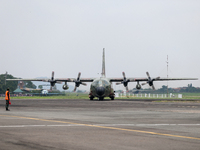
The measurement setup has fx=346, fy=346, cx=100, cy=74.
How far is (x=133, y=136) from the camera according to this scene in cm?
1200

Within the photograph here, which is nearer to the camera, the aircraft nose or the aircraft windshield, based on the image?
the aircraft nose

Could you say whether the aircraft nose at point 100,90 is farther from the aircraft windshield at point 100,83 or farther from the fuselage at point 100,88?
the aircraft windshield at point 100,83

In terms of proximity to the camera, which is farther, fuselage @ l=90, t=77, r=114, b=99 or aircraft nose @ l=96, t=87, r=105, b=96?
fuselage @ l=90, t=77, r=114, b=99

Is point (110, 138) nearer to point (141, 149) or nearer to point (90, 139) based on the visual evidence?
point (90, 139)

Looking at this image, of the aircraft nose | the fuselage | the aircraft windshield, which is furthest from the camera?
the aircraft windshield

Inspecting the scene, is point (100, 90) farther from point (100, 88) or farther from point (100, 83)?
point (100, 83)

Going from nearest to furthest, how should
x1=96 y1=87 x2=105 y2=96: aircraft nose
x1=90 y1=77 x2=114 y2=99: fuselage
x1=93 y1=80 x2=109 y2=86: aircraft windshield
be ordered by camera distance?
x1=96 y1=87 x2=105 y2=96: aircraft nose
x1=90 y1=77 x2=114 y2=99: fuselage
x1=93 y1=80 x2=109 y2=86: aircraft windshield

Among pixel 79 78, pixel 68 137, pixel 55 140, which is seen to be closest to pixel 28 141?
pixel 55 140

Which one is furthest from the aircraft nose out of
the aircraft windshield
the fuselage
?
the aircraft windshield

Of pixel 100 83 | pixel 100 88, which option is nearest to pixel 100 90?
pixel 100 88

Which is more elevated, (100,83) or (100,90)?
(100,83)

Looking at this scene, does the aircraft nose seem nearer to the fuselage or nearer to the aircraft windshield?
the fuselage

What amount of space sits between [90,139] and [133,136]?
1681mm

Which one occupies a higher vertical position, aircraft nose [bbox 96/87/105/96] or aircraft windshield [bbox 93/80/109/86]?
aircraft windshield [bbox 93/80/109/86]
